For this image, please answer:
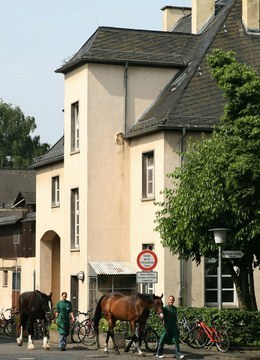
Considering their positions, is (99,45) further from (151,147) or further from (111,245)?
(111,245)

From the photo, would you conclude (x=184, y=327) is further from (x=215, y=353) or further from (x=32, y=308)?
(x=32, y=308)

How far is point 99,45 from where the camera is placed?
4312cm

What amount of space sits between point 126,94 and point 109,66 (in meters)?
1.24

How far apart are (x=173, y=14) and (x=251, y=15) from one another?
1065 centimetres

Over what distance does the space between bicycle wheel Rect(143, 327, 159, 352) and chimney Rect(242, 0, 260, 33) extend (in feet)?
52.6

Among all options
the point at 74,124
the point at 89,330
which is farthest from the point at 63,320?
the point at 74,124

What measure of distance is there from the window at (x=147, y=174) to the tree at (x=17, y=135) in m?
60.8

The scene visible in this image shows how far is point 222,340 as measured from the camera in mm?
30719

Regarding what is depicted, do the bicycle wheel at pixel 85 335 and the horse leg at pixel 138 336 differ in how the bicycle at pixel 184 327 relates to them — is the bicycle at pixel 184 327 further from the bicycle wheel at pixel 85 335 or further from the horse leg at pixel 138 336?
the bicycle wheel at pixel 85 335

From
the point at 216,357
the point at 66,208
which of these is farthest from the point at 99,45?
the point at 216,357

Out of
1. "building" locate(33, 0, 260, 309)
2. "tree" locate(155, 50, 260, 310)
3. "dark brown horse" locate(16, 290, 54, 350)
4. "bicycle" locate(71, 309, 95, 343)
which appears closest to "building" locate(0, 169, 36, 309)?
"building" locate(33, 0, 260, 309)

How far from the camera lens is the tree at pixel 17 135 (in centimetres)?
10194

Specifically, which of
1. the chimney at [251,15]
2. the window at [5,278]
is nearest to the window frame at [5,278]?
the window at [5,278]

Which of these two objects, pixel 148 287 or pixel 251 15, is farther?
pixel 251 15
